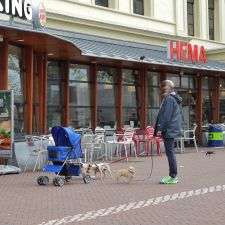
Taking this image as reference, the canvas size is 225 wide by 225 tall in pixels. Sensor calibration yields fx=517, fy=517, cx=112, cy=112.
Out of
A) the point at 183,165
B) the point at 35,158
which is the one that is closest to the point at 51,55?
the point at 35,158

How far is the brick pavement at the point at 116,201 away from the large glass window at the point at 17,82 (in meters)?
3.13

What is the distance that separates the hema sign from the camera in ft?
42.1

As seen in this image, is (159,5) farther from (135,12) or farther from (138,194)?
(138,194)

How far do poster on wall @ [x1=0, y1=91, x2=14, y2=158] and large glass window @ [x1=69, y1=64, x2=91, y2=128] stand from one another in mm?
5549

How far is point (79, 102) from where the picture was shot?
18.8 meters

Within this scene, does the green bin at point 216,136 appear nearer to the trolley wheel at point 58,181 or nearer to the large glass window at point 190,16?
the large glass window at point 190,16

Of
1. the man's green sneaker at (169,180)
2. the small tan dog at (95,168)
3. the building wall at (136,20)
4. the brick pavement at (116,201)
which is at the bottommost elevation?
the brick pavement at (116,201)

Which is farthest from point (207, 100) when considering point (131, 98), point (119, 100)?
point (119, 100)

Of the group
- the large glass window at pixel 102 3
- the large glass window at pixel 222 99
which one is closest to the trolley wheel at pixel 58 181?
the large glass window at pixel 102 3

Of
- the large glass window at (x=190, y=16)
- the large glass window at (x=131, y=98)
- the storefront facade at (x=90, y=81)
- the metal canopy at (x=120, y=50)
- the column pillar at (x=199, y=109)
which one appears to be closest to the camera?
the storefront facade at (x=90, y=81)

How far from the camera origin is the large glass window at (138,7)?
23.6 metres

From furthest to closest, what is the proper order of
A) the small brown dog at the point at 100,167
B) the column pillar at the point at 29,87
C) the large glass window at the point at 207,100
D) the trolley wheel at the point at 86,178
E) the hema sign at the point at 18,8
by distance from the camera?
the large glass window at the point at 207,100
the column pillar at the point at 29,87
the hema sign at the point at 18,8
the small brown dog at the point at 100,167
the trolley wheel at the point at 86,178

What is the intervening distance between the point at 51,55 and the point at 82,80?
2.13 m

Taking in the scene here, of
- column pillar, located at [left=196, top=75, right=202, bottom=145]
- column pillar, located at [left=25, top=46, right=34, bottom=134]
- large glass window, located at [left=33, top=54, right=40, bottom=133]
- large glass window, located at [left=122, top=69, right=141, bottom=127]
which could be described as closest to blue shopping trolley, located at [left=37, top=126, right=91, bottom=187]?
column pillar, located at [left=25, top=46, right=34, bottom=134]
